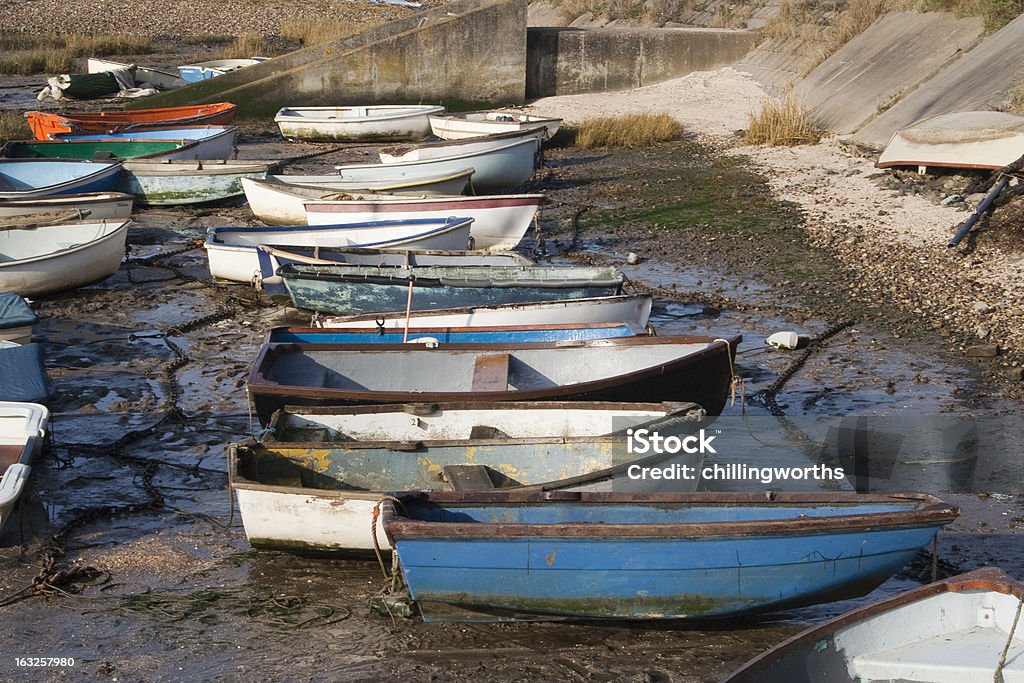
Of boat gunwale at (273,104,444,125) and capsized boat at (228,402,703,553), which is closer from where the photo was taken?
capsized boat at (228,402,703,553)

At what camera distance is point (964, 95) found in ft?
55.3

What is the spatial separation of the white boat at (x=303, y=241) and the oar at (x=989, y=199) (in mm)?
5247

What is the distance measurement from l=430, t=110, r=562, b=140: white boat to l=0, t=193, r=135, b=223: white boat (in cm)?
747

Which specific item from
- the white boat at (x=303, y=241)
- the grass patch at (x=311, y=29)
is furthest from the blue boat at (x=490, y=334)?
the grass patch at (x=311, y=29)

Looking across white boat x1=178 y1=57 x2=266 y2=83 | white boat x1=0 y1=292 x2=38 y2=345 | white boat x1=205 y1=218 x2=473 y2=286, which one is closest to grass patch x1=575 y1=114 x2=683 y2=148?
white boat x1=205 y1=218 x2=473 y2=286

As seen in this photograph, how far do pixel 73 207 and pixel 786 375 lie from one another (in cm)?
873

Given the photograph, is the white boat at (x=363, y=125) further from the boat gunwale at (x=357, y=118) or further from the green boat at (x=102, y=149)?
the green boat at (x=102, y=149)

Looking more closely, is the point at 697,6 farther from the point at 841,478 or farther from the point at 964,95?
the point at 841,478

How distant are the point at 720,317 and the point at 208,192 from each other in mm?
8702

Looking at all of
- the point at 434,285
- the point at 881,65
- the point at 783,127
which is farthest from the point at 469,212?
the point at 881,65

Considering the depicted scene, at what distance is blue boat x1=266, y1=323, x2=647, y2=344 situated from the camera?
8719mm

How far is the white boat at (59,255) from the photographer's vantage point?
11992 millimetres

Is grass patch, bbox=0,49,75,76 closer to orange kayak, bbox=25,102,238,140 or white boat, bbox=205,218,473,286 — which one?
orange kayak, bbox=25,102,238,140

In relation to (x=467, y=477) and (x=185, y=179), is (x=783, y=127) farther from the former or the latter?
(x=467, y=477)
